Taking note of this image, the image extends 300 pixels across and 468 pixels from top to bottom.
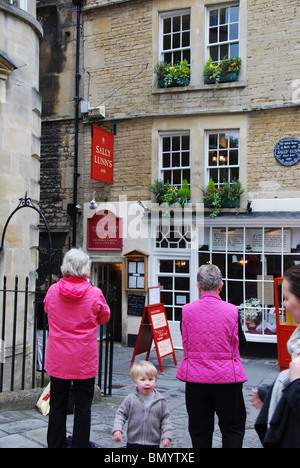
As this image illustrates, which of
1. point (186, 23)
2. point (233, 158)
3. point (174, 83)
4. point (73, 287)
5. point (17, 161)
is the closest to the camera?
point (73, 287)

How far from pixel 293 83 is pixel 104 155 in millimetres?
4770

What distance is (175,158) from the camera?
38.8 feet

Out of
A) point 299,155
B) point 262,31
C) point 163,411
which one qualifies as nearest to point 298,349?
point 163,411

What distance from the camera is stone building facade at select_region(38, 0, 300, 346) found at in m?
10.6

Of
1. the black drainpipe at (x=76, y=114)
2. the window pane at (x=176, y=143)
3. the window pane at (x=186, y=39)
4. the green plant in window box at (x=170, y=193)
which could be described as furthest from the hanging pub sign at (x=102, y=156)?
the window pane at (x=186, y=39)

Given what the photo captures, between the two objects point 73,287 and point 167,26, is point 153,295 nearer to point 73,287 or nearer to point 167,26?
point 73,287

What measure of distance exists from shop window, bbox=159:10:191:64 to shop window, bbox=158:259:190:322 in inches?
203

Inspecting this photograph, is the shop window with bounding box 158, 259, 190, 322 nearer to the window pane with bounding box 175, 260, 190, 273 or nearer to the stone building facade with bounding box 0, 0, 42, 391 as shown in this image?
the window pane with bounding box 175, 260, 190, 273

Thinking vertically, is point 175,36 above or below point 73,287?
above

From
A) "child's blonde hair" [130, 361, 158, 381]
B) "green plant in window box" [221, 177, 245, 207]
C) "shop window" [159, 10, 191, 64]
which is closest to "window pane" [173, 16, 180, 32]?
"shop window" [159, 10, 191, 64]

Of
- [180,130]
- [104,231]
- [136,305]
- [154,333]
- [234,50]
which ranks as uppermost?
[234,50]

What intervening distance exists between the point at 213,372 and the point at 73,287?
1.31m

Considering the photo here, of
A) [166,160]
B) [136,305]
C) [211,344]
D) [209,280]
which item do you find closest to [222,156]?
[166,160]

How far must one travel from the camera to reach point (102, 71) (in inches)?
491
